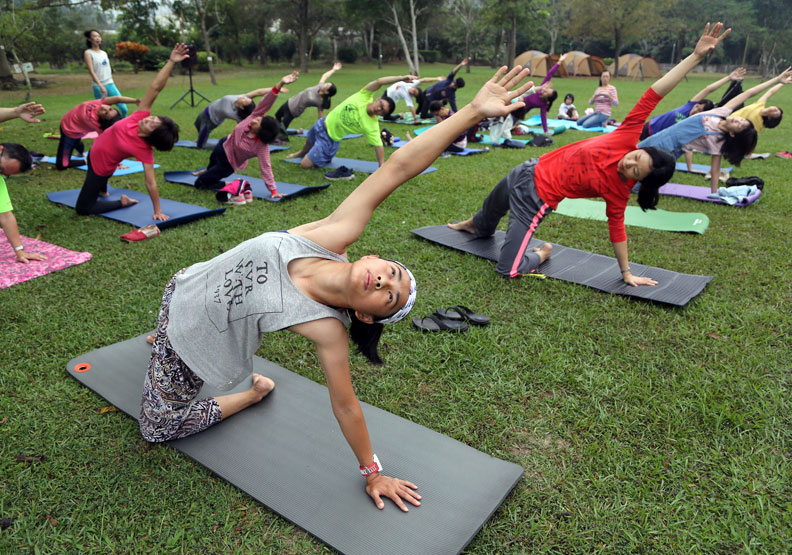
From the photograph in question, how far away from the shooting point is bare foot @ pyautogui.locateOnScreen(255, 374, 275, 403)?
8.79 feet

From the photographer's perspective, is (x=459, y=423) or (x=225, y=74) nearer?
(x=459, y=423)

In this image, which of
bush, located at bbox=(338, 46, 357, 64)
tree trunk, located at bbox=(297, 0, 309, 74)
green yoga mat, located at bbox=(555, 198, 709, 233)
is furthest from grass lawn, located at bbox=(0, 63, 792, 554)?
bush, located at bbox=(338, 46, 357, 64)

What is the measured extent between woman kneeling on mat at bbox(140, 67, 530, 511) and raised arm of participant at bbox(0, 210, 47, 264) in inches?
117

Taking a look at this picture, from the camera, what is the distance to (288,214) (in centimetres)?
564

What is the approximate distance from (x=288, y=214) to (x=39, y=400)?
338 centimetres

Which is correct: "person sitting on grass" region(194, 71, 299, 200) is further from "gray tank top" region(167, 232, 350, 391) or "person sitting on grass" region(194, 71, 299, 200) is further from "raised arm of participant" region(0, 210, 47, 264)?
"gray tank top" region(167, 232, 350, 391)

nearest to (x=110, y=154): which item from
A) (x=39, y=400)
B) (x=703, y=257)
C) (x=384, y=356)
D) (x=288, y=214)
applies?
(x=288, y=214)

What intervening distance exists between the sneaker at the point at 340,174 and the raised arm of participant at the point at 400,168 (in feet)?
17.8

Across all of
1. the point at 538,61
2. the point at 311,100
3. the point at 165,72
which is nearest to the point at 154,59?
the point at 538,61

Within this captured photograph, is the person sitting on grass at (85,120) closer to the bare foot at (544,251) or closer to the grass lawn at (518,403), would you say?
the grass lawn at (518,403)

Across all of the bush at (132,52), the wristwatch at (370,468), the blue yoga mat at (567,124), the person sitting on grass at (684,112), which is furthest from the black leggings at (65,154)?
the bush at (132,52)

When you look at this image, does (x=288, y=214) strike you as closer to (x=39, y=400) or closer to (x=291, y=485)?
(x=39, y=400)

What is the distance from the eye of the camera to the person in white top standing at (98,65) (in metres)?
8.45

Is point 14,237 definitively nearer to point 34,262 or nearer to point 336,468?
point 34,262
